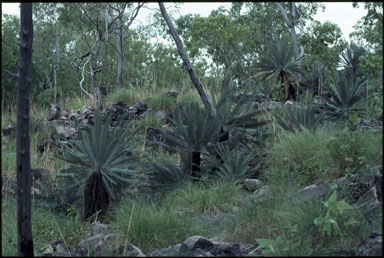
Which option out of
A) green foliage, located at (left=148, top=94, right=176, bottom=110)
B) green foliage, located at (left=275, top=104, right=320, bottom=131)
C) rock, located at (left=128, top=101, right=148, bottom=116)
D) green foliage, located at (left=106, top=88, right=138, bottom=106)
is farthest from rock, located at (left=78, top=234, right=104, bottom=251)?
green foliage, located at (left=106, top=88, right=138, bottom=106)

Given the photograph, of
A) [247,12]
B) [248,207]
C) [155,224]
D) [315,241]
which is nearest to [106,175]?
[155,224]

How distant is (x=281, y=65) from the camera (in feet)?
36.2

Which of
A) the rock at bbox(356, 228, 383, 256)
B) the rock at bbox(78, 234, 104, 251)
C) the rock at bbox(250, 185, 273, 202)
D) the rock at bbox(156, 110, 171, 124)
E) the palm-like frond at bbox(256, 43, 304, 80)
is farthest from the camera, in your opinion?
the palm-like frond at bbox(256, 43, 304, 80)

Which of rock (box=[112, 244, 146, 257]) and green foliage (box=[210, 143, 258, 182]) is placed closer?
rock (box=[112, 244, 146, 257])

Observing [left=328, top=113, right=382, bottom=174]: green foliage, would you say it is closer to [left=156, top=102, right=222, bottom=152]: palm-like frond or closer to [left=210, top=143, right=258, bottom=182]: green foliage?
[left=210, top=143, right=258, bottom=182]: green foliage

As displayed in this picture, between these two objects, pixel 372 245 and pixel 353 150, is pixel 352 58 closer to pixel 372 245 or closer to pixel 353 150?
pixel 353 150

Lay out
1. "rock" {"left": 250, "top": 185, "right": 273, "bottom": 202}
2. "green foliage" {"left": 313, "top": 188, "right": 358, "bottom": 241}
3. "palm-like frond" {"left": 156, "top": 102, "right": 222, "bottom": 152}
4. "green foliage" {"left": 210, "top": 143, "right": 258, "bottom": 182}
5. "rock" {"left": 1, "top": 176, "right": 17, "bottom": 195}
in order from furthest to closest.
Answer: "palm-like frond" {"left": 156, "top": 102, "right": 222, "bottom": 152} < "green foliage" {"left": 210, "top": 143, "right": 258, "bottom": 182} < "rock" {"left": 1, "top": 176, "right": 17, "bottom": 195} < "rock" {"left": 250, "top": 185, "right": 273, "bottom": 202} < "green foliage" {"left": 313, "top": 188, "right": 358, "bottom": 241}

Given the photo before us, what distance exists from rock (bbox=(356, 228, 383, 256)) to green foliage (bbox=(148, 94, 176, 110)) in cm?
828

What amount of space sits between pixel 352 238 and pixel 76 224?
Answer: 102 inches

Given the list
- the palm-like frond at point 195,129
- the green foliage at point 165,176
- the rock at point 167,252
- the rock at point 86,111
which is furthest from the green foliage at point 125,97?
the rock at point 167,252

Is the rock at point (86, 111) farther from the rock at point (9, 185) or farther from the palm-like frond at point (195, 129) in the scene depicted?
the rock at point (9, 185)

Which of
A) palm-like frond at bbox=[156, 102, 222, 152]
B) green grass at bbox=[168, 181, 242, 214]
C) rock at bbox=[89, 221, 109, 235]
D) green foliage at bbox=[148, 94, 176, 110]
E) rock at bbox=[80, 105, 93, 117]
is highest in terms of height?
green foliage at bbox=[148, 94, 176, 110]

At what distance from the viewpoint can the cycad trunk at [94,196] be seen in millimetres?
5148

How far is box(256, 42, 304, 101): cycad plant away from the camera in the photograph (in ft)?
35.9
